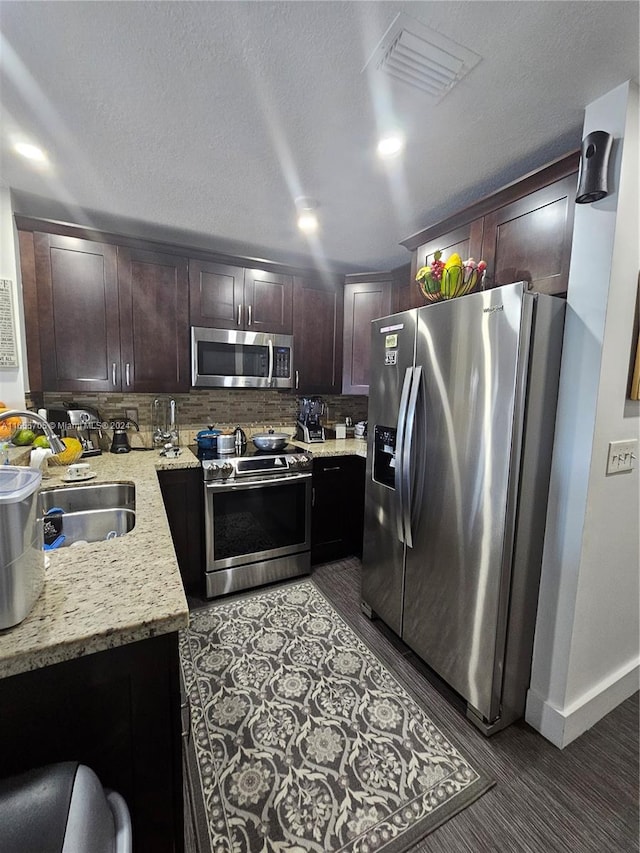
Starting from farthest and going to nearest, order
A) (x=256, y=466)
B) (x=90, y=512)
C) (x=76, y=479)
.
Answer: (x=256, y=466) < (x=76, y=479) < (x=90, y=512)

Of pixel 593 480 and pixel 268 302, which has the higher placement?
pixel 268 302

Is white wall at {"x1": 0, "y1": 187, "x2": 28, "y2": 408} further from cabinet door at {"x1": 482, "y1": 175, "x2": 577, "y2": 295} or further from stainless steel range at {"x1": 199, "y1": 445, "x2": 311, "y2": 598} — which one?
cabinet door at {"x1": 482, "y1": 175, "x2": 577, "y2": 295}

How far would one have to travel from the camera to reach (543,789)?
1.30 m

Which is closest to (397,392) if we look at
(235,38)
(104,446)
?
(235,38)

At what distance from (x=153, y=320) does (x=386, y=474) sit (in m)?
1.85

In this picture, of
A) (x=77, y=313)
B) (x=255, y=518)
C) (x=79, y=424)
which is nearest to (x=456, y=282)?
(x=255, y=518)

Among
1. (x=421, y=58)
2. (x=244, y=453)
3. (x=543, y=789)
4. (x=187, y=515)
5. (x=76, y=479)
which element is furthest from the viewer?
(x=244, y=453)

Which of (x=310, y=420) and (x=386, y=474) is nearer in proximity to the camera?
(x=386, y=474)

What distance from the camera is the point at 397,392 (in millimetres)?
1920

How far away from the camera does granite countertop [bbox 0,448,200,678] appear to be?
2.19 ft

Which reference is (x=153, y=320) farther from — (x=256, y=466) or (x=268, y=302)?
(x=256, y=466)

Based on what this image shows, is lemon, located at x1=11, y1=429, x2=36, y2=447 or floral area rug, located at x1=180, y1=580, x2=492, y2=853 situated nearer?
floral area rug, located at x1=180, y1=580, x2=492, y2=853

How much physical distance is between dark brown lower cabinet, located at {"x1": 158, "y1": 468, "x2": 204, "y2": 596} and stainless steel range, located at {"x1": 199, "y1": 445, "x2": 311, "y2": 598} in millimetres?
82

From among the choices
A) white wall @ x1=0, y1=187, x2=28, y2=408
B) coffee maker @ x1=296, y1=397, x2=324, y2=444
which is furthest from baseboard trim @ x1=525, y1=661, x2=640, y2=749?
white wall @ x1=0, y1=187, x2=28, y2=408
